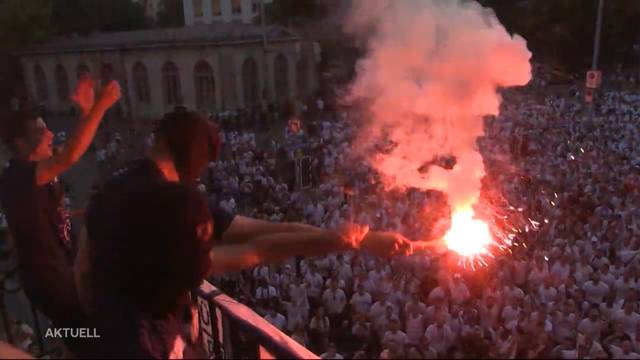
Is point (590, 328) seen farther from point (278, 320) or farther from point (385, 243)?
point (385, 243)

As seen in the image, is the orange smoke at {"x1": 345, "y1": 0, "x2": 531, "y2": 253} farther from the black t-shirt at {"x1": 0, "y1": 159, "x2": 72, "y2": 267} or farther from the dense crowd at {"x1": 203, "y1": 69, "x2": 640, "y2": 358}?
the black t-shirt at {"x1": 0, "y1": 159, "x2": 72, "y2": 267}

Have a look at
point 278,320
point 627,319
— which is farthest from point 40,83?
point 627,319

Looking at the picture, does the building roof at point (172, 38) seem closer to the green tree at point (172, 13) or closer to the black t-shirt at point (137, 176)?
the green tree at point (172, 13)

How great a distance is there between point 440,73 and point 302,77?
24.2m

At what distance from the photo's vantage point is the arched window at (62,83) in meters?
32.5

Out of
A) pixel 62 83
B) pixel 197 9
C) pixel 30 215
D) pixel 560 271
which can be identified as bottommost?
pixel 560 271

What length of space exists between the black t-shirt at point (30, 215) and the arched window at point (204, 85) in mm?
26496

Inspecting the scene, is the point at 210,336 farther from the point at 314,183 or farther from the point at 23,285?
the point at 314,183

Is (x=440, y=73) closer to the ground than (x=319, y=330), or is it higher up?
higher up

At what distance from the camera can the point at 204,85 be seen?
95.8 feet

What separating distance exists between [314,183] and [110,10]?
1123 inches

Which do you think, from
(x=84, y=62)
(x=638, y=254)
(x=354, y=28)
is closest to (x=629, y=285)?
(x=638, y=254)

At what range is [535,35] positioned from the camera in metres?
35.5

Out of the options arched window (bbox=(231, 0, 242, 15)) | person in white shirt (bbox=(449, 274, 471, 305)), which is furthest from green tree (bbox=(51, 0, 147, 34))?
person in white shirt (bbox=(449, 274, 471, 305))
